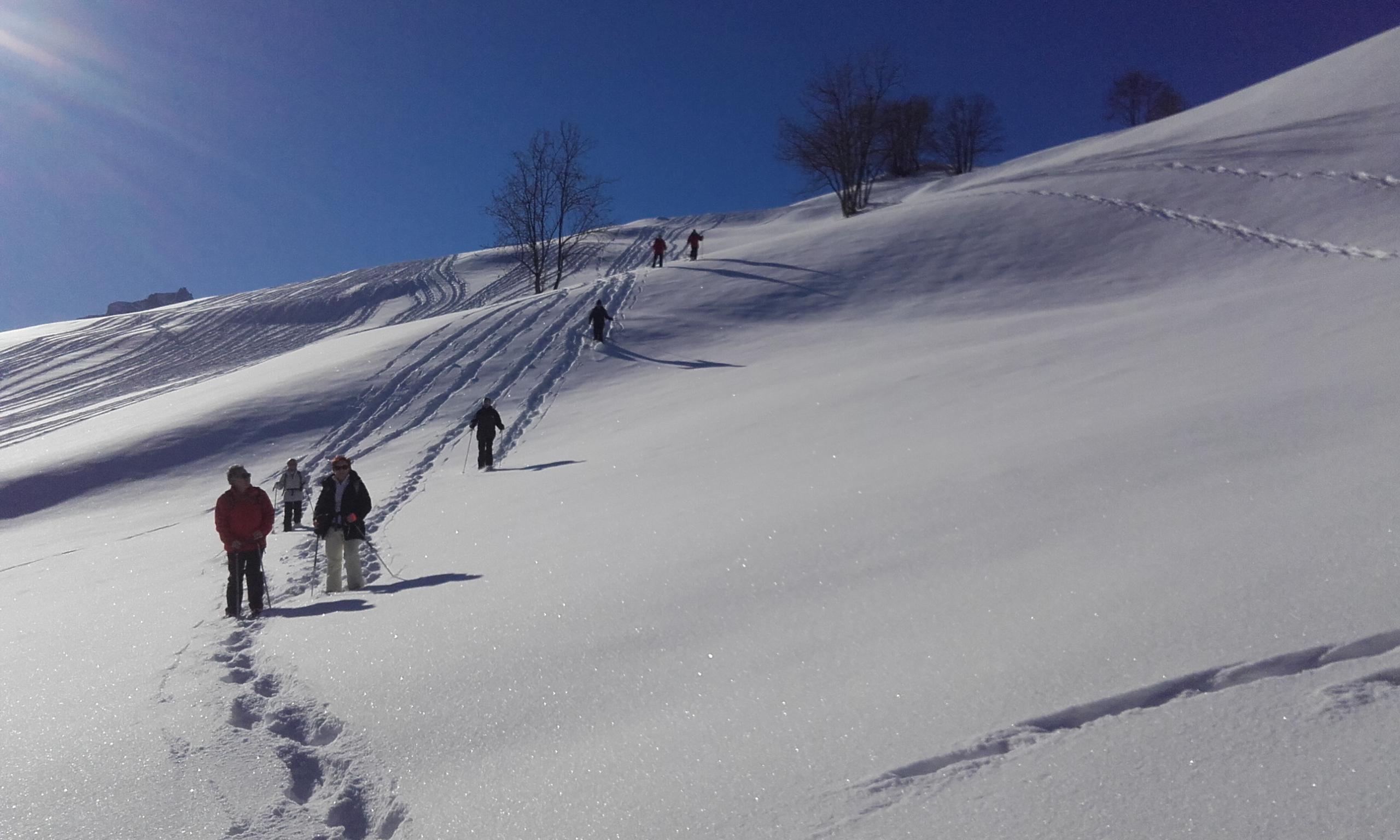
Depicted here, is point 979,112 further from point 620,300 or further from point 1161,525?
point 1161,525

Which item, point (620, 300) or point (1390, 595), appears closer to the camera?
point (1390, 595)

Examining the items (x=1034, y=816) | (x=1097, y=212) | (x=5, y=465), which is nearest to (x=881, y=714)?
(x=1034, y=816)

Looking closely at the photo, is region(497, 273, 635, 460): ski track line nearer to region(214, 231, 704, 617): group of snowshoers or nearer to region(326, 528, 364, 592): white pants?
region(214, 231, 704, 617): group of snowshoers

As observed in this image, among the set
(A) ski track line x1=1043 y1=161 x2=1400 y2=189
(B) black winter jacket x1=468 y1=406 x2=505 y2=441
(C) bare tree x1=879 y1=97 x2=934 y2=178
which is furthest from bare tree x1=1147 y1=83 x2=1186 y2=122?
(B) black winter jacket x1=468 y1=406 x2=505 y2=441

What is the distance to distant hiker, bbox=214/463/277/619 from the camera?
757 cm

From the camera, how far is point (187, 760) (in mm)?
4262

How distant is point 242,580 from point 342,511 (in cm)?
112

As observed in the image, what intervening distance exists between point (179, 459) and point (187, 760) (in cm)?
1541

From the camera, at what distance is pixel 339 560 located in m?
8.41

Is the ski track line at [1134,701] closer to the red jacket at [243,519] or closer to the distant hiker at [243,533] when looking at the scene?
the distant hiker at [243,533]

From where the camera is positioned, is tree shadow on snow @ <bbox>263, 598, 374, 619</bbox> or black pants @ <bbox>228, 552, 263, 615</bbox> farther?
black pants @ <bbox>228, 552, 263, 615</bbox>

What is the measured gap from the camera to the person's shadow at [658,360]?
19391mm

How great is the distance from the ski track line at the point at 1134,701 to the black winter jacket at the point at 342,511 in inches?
262

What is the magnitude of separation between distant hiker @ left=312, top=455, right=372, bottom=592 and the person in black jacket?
5341 mm
